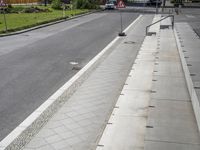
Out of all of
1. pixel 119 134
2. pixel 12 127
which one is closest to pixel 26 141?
pixel 12 127

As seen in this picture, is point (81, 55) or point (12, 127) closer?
point (12, 127)

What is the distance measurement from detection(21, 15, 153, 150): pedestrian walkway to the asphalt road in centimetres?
100

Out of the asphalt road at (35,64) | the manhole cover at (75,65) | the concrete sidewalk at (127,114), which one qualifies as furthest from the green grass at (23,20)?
the concrete sidewalk at (127,114)

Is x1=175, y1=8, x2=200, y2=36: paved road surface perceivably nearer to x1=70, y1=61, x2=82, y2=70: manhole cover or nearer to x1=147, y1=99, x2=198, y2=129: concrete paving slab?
x1=70, y1=61, x2=82, y2=70: manhole cover

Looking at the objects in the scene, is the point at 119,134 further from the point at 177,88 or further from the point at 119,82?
the point at 119,82

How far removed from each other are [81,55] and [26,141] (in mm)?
10463

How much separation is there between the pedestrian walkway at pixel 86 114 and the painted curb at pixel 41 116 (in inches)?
7.1

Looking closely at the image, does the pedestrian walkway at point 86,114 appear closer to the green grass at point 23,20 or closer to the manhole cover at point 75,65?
the manhole cover at point 75,65

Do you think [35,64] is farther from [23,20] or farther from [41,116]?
[23,20]

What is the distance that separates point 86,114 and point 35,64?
7033mm

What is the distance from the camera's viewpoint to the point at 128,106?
9820 millimetres

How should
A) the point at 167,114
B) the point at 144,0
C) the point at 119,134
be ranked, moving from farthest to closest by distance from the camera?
the point at 144,0
the point at 167,114
the point at 119,134

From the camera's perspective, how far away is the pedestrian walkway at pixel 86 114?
26.0 feet

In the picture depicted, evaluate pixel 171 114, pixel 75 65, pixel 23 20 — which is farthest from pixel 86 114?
pixel 23 20
